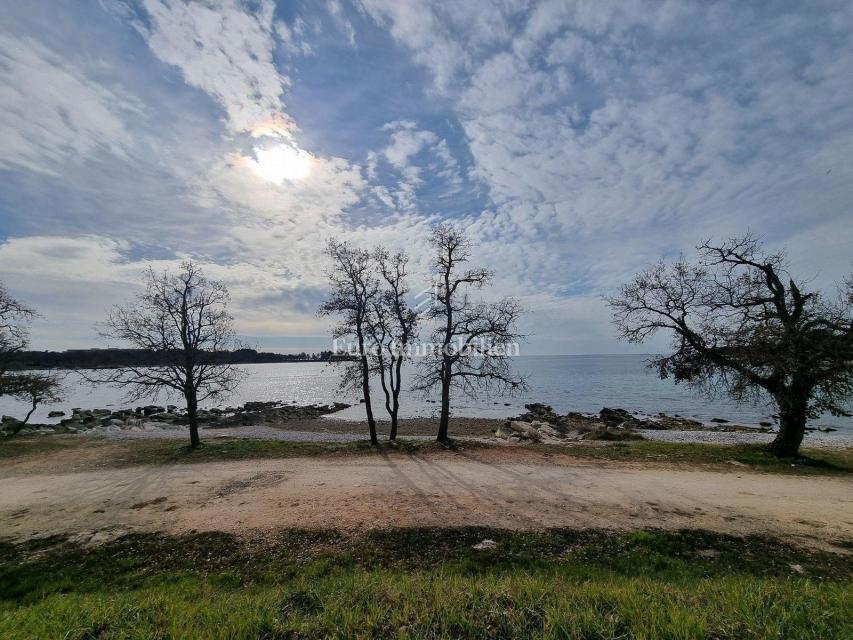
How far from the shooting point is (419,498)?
32.0ft

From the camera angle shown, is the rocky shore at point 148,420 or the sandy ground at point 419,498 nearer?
the sandy ground at point 419,498

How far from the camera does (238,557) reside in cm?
691

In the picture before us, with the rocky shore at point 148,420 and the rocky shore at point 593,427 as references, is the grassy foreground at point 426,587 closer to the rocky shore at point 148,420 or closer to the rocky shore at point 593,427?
the rocky shore at point 593,427

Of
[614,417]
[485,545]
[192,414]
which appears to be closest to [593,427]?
[614,417]

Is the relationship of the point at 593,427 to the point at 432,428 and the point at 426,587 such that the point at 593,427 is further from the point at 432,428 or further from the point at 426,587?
the point at 426,587

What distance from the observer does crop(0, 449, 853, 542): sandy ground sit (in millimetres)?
8320

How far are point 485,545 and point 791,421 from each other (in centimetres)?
1633

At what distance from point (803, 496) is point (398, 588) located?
1207cm

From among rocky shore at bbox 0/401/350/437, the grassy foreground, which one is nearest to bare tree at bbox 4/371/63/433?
rocky shore at bbox 0/401/350/437

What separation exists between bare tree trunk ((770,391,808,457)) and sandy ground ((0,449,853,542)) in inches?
153

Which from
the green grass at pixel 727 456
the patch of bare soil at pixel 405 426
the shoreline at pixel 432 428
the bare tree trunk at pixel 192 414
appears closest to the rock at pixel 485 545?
the green grass at pixel 727 456

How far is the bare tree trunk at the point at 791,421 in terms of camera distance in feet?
48.9

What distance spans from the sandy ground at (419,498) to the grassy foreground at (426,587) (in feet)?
2.41

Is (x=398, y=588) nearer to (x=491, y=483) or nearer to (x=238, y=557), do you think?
(x=238, y=557)
